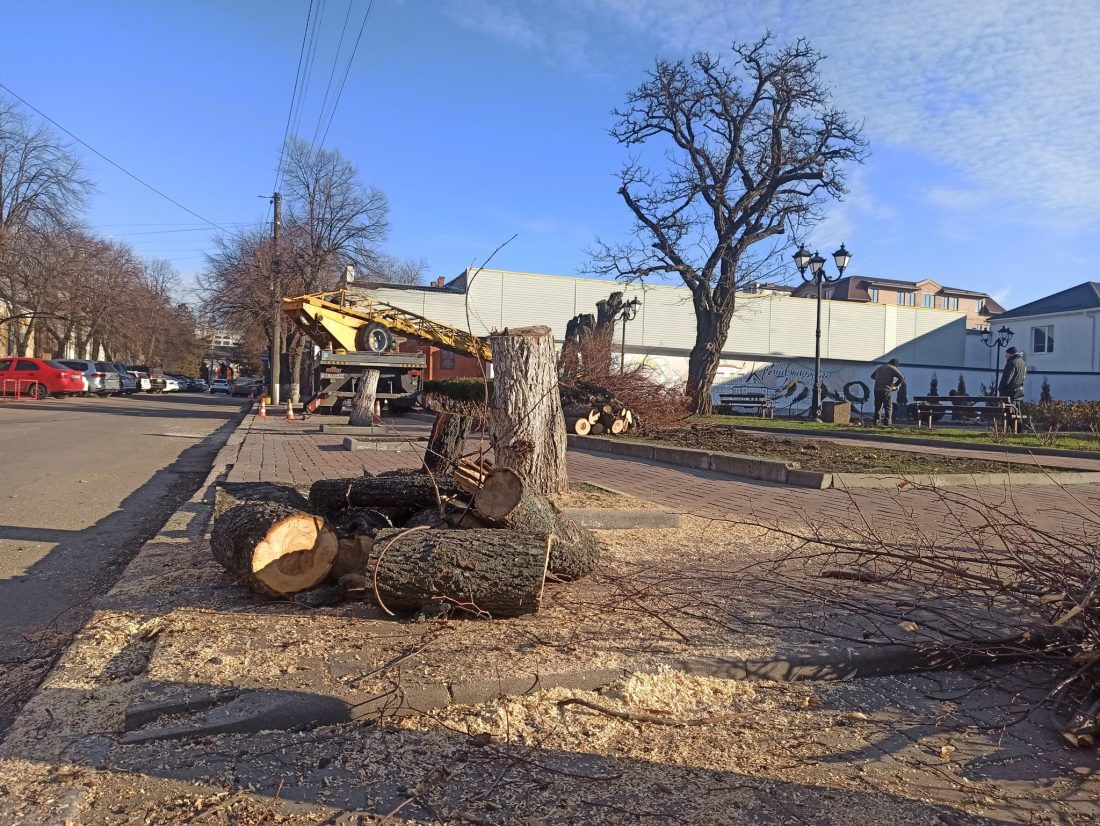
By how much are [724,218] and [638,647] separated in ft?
77.2

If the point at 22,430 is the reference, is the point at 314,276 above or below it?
above

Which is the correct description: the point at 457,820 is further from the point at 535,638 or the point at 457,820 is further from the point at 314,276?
the point at 314,276

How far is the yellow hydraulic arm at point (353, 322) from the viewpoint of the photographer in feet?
72.2

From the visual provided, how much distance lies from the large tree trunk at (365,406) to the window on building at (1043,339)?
4210cm

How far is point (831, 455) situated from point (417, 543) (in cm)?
885

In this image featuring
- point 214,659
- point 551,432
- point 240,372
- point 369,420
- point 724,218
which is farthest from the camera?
point 240,372

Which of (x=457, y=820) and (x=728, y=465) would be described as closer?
(x=457, y=820)

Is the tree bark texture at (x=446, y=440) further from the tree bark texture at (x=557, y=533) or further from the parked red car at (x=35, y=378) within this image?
the parked red car at (x=35, y=378)

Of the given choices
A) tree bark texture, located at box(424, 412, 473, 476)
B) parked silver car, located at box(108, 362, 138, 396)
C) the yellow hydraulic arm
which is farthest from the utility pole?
tree bark texture, located at box(424, 412, 473, 476)

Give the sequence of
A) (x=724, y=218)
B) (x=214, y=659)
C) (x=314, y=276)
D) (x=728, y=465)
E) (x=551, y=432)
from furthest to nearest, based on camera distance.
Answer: (x=314, y=276) → (x=724, y=218) → (x=728, y=465) → (x=551, y=432) → (x=214, y=659)

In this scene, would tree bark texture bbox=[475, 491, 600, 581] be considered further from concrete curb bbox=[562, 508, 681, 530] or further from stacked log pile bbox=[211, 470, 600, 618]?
concrete curb bbox=[562, 508, 681, 530]

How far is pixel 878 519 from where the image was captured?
7.21m

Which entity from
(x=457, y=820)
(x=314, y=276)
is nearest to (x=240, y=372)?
(x=314, y=276)

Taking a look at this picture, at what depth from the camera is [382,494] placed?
5148 mm
